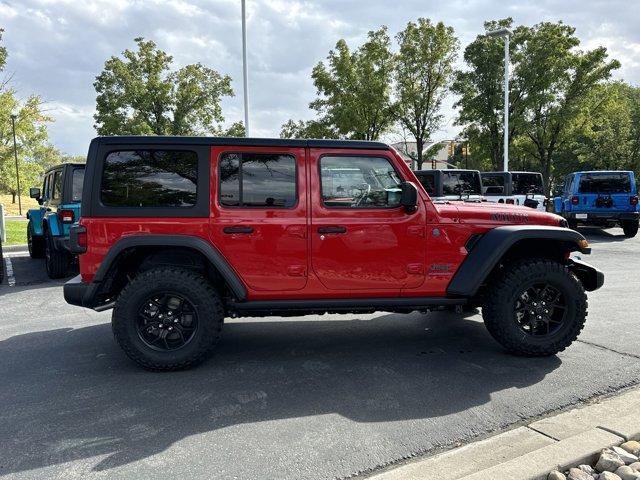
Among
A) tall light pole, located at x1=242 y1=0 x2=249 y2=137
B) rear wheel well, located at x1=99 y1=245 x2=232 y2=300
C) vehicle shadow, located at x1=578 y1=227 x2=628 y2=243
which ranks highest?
tall light pole, located at x1=242 y1=0 x2=249 y2=137

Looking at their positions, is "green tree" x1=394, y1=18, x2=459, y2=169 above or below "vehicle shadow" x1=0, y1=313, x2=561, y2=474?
above

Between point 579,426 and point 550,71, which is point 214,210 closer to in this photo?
point 579,426

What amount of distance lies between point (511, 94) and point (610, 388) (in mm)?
21706

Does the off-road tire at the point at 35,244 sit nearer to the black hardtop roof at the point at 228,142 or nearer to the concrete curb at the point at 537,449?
the black hardtop roof at the point at 228,142

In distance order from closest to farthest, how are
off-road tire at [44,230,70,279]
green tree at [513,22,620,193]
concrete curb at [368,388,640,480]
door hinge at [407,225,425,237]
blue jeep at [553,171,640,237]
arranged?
concrete curb at [368,388,640,480] → door hinge at [407,225,425,237] → off-road tire at [44,230,70,279] → blue jeep at [553,171,640,237] → green tree at [513,22,620,193]

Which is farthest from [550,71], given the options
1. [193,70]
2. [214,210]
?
[214,210]

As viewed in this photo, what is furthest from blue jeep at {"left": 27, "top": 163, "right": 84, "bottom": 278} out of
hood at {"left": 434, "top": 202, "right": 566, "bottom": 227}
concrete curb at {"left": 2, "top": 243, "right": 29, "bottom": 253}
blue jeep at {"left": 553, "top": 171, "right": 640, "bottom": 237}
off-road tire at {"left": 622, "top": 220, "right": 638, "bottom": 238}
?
off-road tire at {"left": 622, "top": 220, "right": 638, "bottom": 238}

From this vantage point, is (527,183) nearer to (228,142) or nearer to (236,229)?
(228,142)

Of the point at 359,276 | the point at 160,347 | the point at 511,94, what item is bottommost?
the point at 160,347

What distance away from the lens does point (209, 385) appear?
377 centimetres

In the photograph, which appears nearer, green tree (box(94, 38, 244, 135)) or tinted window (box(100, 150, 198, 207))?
tinted window (box(100, 150, 198, 207))

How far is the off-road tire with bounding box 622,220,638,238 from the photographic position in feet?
46.5

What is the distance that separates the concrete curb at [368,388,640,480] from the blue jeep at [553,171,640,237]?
12.5m

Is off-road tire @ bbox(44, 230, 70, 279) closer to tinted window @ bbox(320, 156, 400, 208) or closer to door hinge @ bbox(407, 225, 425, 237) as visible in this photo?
tinted window @ bbox(320, 156, 400, 208)
